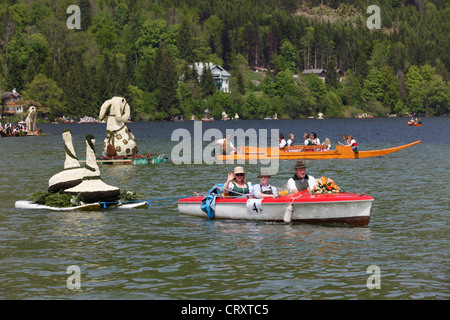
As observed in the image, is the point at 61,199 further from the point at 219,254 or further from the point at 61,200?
the point at 219,254

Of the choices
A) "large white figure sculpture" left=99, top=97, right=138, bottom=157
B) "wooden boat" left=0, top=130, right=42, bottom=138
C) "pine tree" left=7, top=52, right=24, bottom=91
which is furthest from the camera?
"pine tree" left=7, top=52, right=24, bottom=91

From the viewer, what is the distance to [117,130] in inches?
1909

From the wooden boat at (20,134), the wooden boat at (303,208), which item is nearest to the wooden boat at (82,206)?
the wooden boat at (303,208)

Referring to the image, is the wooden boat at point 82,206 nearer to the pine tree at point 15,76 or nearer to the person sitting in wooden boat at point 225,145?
the person sitting in wooden boat at point 225,145

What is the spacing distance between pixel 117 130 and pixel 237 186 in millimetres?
25698

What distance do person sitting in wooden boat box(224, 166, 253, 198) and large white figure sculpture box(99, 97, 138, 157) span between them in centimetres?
2480

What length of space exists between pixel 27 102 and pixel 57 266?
517 feet

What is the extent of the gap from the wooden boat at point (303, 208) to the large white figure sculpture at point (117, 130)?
2522cm

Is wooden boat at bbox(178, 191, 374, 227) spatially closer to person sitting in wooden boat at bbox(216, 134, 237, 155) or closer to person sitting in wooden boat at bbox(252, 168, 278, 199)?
person sitting in wooden boat at bbox(252, 168, 278, 199)

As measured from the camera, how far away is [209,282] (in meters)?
16.4

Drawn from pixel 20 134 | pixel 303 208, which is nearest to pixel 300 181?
pixel 303 208

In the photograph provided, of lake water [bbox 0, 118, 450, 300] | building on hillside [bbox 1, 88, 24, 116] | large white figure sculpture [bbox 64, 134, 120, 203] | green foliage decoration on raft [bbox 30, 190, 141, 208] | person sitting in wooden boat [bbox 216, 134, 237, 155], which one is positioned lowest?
lake water [bbox 0, 118, 450, 300]

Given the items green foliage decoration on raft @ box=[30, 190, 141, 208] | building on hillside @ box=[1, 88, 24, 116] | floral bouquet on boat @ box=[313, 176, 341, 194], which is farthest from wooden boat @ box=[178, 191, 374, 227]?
building on hillside @ box=[1, 88, 24, 116]

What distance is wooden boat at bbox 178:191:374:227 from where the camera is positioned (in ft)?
72.6
